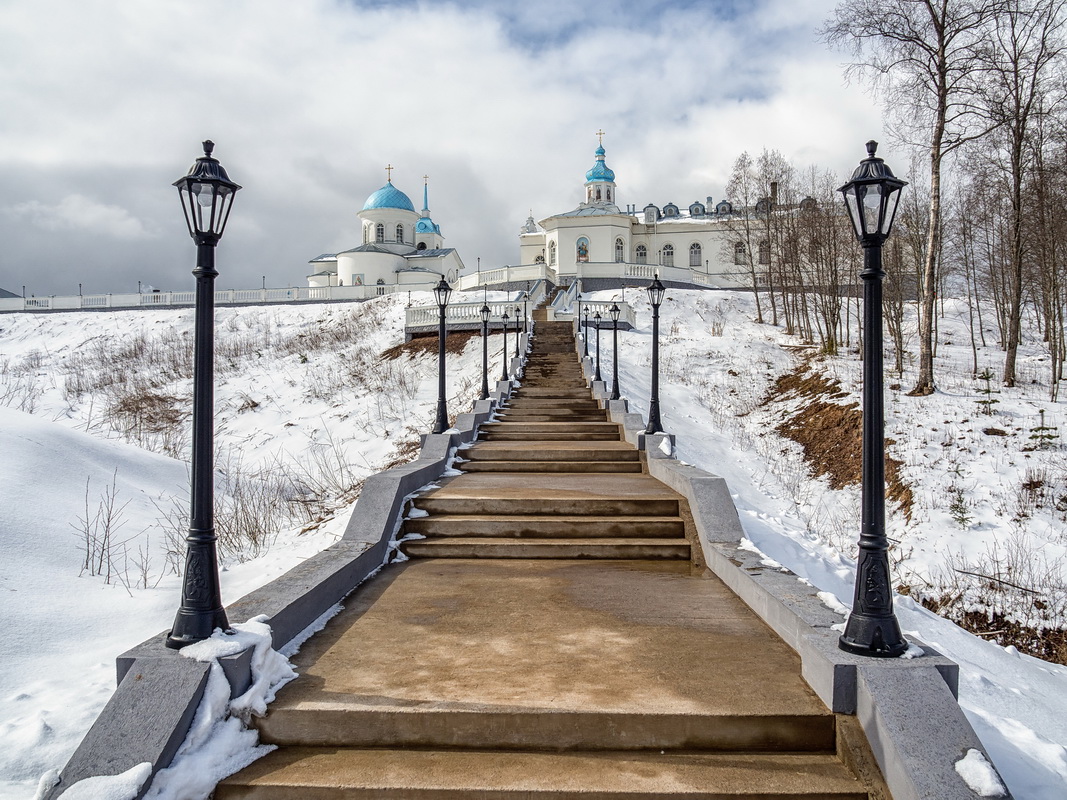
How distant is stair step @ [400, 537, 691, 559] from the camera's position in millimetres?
7672

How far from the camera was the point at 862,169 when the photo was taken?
4375mm

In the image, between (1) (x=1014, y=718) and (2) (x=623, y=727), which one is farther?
(1) (x=1014, y=718)

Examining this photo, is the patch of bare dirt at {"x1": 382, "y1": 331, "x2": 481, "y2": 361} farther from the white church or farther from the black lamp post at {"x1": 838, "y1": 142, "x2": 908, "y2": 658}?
the black lamp post at {"x1": 838, "y1": 142, "x2": 908, "y2": 658}

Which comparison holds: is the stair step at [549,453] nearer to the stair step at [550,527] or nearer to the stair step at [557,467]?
the stair step at [557,467]

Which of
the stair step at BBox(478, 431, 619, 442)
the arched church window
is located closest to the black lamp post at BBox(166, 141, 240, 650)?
the stair step at BBox(478, 431, 619, 442)

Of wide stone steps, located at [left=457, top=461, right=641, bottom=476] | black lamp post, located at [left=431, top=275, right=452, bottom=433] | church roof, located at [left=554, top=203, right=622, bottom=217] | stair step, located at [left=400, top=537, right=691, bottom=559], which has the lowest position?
stair step, located at [left=400, top=537, right=691, bottom=559]

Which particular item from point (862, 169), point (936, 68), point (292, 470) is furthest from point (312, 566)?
point (936, 68)

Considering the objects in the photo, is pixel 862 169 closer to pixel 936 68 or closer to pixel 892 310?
pixel 936 68

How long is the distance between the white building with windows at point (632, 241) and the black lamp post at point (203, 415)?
37712mm

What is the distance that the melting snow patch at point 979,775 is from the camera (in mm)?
3234

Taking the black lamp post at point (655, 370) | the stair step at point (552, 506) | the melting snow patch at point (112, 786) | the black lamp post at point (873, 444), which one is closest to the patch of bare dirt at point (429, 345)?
the black lamp post at point (655, 370)

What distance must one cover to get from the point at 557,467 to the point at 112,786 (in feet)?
26.7

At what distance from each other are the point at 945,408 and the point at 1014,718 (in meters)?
14.4

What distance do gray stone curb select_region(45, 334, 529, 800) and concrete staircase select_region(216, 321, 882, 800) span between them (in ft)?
0.81
